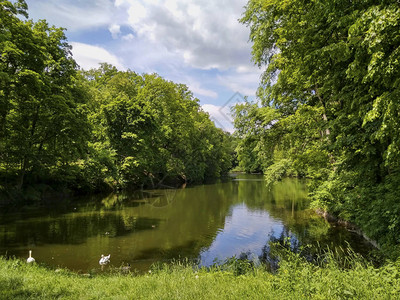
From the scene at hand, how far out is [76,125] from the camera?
1586cm

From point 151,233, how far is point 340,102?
10341 millimetres

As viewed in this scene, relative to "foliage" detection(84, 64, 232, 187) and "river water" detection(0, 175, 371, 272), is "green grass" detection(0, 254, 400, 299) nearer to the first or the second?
"river water" detection(0, 175, 371, 272)

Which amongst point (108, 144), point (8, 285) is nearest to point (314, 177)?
point (8, 285)

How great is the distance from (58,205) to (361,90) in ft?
65.9

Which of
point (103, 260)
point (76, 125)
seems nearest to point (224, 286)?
point (103, 260)

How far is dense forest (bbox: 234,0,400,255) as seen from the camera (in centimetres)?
457

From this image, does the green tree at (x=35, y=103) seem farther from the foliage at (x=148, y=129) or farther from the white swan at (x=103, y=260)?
the white swan at (x=103, y=260)

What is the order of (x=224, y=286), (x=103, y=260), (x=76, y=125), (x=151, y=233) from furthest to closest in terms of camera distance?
1. (x=76, y=125)
2. (x=151, y=233)
3. (x=103, y=260)
4. (x=224, y=286)

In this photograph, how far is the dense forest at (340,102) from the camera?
15.0 ft

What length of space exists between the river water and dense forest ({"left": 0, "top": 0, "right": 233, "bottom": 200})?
163 inches

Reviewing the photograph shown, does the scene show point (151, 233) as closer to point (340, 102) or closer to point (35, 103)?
point (340, 102)

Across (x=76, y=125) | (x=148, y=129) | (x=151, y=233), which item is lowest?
(x=151, y=233)

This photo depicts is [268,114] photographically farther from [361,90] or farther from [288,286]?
[288,286]

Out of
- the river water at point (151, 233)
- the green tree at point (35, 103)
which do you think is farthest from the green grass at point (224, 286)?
the green tree at point (35, 103)
